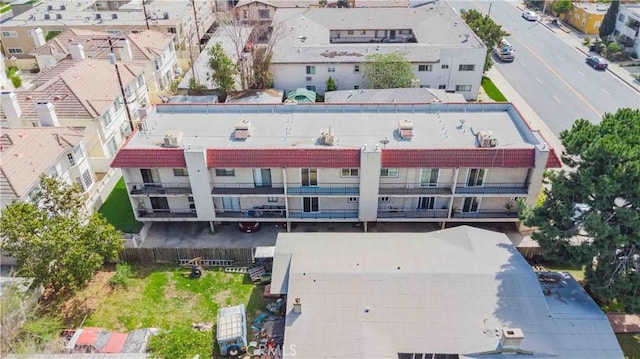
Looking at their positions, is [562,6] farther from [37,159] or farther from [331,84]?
[37,159]

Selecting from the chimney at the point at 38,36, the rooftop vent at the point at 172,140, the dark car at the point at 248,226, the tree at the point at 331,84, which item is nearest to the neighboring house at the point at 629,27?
the tree at the point at 331,84

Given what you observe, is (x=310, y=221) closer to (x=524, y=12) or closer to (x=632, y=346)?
(x=632, y=346)

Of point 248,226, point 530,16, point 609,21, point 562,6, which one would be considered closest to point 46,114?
point 248,226

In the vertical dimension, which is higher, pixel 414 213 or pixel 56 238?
pixel 56 238

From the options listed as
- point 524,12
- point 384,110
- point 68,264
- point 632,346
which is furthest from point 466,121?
point 524,12

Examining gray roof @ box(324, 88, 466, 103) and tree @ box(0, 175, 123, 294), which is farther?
gray roof @ box(324, 88, 466, 103)

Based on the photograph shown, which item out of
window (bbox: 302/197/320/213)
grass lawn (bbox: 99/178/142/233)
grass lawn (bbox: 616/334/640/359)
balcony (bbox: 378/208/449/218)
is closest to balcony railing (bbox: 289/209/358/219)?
window (bbox: 302/197/320/213)

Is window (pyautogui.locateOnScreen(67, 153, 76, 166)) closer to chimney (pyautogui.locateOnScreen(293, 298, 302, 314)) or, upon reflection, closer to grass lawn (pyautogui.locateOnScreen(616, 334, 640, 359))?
chimney (pyautogui.locateOnScreen(293, 298, 302, 314))
